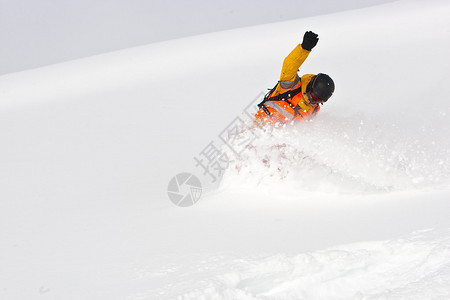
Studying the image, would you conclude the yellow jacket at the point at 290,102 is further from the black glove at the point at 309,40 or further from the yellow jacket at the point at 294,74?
the black glove at the point at 309,40

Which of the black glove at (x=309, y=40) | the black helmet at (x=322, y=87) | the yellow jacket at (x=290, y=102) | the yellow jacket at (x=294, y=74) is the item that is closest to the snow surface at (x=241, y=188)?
the yellow jacket at (x=290, y=102)

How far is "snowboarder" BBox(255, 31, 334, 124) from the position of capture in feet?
10.5

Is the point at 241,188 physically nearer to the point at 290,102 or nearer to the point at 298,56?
the point at 290,102

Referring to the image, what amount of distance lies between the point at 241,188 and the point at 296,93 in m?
0.92

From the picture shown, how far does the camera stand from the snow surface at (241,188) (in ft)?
6.44

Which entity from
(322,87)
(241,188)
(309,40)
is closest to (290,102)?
(322,87)

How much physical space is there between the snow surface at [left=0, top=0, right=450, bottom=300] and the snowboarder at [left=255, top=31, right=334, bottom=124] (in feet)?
0.44

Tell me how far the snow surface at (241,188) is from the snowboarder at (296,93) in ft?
0.44

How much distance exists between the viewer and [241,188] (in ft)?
11.4

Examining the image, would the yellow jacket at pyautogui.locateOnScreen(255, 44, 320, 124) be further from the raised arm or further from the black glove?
the black glove

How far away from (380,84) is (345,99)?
2.66 ft

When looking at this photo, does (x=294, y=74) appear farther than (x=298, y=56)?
Yes

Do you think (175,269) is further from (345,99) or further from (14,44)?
(14,44)

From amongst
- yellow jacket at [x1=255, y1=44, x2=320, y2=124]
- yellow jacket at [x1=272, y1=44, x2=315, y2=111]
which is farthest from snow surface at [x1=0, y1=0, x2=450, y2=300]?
yellow jacket at [x1=272, y1=44, x2=315, y2=111]
